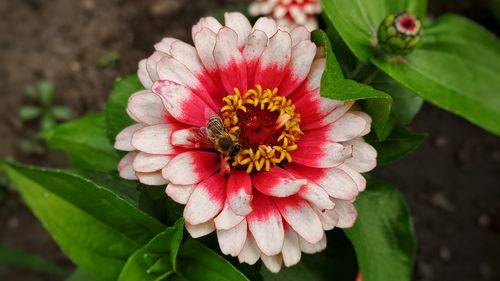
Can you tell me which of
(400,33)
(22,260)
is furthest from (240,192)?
(22,260)

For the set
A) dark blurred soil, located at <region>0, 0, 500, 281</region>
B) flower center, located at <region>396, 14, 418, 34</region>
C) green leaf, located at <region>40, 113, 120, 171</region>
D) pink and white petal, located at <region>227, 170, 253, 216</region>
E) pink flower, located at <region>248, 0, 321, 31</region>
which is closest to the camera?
pink and white petal, located at <region>227, 170, 253, 216</region>

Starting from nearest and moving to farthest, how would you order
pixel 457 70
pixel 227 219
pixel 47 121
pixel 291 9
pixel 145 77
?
pixel 227 219
pixel 145 77
pixel 457 70
pixel 291 9
pixel 47 121

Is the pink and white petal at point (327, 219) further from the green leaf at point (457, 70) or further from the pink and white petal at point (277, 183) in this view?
the green leaf at point (457, 70)

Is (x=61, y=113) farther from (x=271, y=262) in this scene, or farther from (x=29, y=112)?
(x=271, y=262)

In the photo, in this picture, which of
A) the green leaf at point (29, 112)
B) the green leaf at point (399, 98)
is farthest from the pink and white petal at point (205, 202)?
the green leaf at point (29, 112)

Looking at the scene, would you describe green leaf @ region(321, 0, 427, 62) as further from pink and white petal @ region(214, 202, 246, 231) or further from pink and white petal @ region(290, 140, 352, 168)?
pink and white petal @ region(214, 202, 246, 231)

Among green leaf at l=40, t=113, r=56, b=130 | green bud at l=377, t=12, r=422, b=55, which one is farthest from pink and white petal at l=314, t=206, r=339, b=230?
green leaf at l=40, t=113, r=56, b=130

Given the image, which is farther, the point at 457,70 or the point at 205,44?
the point at 457,70
